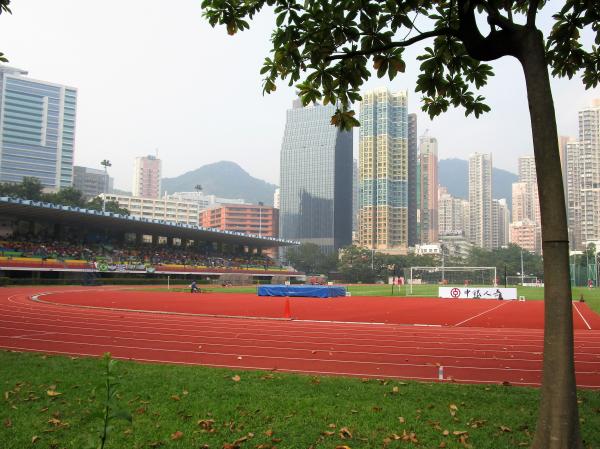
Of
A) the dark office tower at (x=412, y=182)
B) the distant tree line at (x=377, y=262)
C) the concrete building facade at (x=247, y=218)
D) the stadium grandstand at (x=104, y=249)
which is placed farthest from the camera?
the concrete building facade at (x=247, y=218)

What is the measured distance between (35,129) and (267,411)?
619 feet

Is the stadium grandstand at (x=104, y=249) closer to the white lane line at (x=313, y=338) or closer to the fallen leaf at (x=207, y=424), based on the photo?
the white lane line at (x=313, y=338)

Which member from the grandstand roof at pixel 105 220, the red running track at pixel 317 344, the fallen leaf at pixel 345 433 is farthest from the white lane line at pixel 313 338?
Result: the grandstand roof at pixel 105 220

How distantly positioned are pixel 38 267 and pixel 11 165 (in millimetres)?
139281

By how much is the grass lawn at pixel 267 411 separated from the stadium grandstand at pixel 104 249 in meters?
40.0

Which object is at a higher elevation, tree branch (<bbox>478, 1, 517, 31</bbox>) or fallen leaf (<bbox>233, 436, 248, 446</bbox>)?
tree branch (<bbox>478, 1, 517, 31</bbox>)

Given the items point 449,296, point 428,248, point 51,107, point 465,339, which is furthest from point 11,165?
point 465,339

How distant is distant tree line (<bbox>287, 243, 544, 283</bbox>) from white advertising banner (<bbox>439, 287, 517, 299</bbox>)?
5227 cm

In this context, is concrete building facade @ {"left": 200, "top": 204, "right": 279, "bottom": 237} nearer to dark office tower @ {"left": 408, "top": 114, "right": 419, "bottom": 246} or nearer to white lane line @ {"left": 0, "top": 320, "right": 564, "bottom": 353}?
dark office tower @ {"left": 408, "top": 114, "right": 419, "bottom": 246}

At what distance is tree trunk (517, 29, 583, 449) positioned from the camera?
11.6 ft

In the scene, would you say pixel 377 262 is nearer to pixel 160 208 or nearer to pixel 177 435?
pixel 177 435

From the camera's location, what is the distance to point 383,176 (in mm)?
145375

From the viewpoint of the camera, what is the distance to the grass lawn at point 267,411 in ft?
14.5

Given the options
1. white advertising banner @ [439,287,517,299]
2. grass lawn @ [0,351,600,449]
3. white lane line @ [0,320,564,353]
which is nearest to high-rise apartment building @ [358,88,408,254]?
white advertising banner @ [439,287,517,299]
